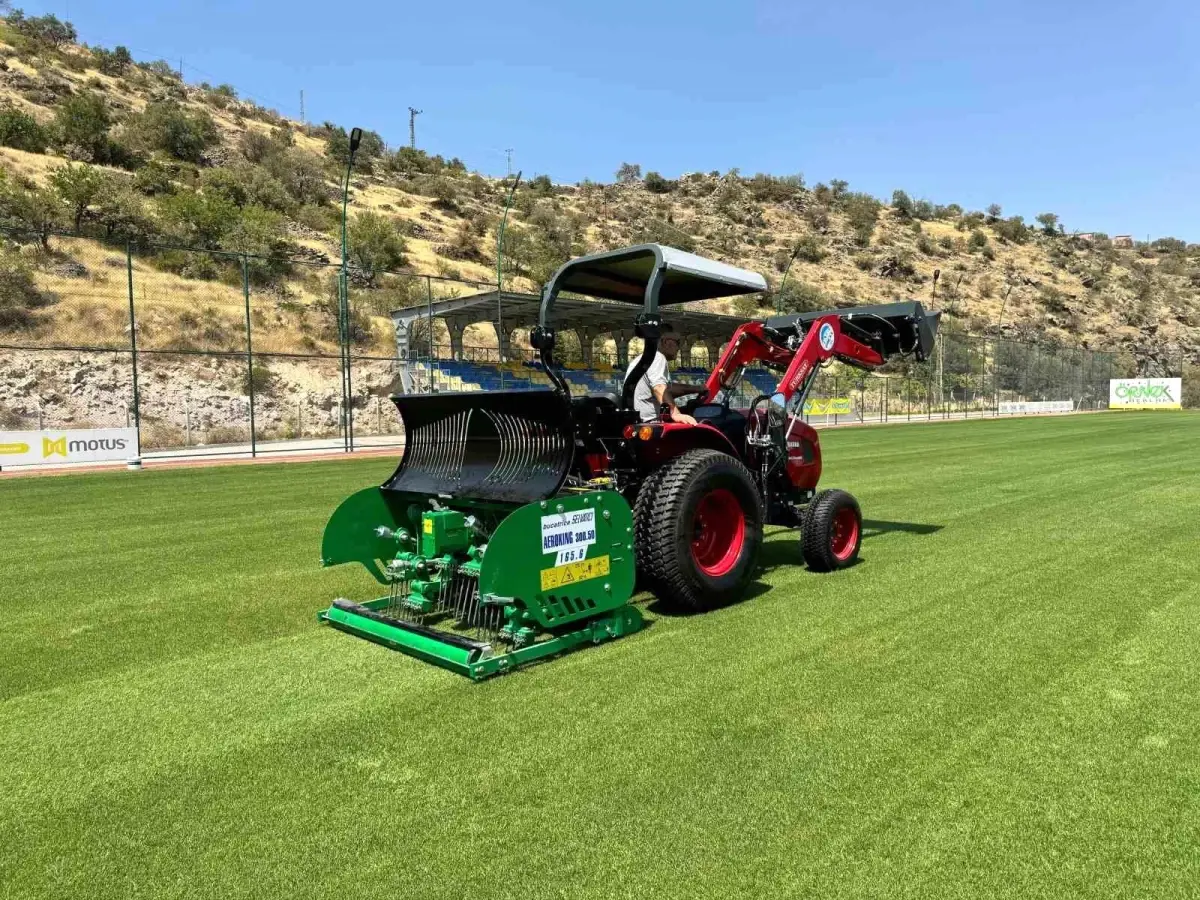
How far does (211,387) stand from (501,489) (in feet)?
85.0

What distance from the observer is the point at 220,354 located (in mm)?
22172

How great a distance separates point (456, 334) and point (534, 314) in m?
3.45

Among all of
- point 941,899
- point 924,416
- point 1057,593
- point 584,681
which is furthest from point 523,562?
point 924,416

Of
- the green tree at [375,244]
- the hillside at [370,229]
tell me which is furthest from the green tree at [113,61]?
the green tree at [375,244]

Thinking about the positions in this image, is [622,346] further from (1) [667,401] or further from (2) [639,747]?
(2) [639,747]

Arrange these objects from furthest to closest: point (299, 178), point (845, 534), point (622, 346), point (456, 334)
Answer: point (299, 178), point (622, 346), point (456, 334), point (845, 534)

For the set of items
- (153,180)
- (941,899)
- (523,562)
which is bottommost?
(941,899)

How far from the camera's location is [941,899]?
2.42 m

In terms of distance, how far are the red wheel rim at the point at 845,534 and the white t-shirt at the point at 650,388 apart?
210 cm

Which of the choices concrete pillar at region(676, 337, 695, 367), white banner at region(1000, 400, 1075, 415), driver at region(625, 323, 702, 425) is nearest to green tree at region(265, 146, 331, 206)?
concrete pillar at region(676, 337, 695, 367)

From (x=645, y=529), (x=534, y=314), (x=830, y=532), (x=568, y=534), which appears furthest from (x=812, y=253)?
(x=568, y=534)

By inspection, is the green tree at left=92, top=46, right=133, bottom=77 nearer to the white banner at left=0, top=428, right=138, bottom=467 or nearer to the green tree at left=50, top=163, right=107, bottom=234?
the green tree at left=50, top=163, right=107, bottom=234

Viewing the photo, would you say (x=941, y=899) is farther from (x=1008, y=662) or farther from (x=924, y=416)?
(x=924, y=416)

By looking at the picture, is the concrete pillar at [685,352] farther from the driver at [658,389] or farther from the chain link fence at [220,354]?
the driver at [658,389]
